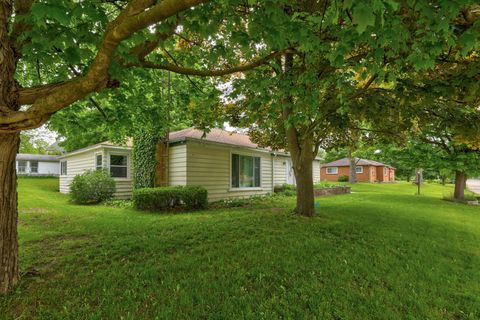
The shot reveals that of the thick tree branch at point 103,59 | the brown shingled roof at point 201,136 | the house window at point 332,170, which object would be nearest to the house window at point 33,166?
the brown shingled roof at point 201,136

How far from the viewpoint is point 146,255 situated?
4746 millimetres

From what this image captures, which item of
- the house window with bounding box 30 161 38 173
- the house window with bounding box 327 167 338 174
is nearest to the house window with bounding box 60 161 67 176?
the house window with bounding box 30 161 38 173

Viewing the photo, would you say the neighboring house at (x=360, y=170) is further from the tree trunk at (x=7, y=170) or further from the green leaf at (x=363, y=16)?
the tree trunk at (x=7, y=170)

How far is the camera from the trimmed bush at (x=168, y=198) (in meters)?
9.67

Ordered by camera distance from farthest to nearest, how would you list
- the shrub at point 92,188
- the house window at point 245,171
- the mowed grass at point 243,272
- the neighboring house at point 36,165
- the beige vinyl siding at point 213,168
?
the neighboring house at point 36,165 < the house window at point 245,171 < the shrub at point 92,188 < the beige vinyl siding at point 213,168 < the mowed grass at point 243,272

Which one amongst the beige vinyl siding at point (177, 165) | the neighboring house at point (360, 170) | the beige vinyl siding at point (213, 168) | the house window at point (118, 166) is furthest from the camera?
the neighboring house at point (360, 170)

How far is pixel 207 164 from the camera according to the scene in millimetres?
12188

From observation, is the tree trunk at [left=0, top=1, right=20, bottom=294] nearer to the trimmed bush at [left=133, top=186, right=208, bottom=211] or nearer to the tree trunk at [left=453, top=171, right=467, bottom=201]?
the trimmed bush at [left=133, top=186, right=208, bottom=211]

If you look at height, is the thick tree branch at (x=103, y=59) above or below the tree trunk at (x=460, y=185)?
above

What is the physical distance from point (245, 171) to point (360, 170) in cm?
3223

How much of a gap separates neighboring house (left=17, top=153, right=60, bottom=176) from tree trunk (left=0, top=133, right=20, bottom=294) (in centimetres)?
3554

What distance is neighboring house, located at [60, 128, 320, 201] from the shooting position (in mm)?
11555

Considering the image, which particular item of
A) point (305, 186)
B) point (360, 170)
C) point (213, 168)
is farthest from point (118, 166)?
point (360, 170)

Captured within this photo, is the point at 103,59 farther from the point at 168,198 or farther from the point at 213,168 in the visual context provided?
the point at 213,168
